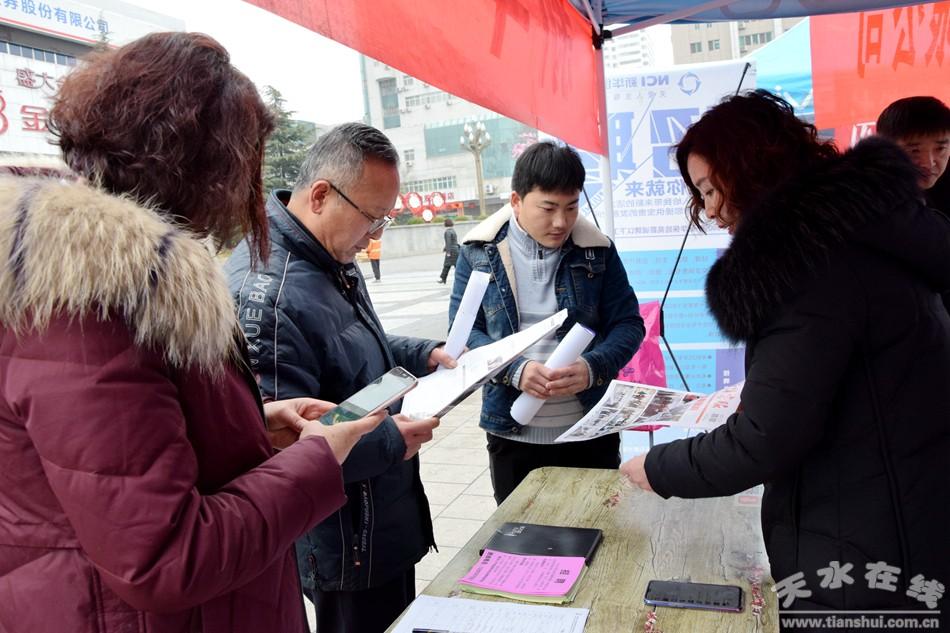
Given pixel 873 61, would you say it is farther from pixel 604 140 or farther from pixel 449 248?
pixel 449 248

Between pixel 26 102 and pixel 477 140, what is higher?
pixel 477 140

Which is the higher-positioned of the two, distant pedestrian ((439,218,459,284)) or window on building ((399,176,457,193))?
window on building ((399,176,457,193))

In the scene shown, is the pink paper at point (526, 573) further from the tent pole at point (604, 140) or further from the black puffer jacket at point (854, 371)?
the tent pole at point (604, 140)

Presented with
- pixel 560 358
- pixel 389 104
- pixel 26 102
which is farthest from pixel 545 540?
pixel 389 104

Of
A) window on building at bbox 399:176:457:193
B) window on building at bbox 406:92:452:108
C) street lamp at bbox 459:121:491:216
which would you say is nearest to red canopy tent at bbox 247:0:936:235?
street lamp at bbox 459:121:491:216

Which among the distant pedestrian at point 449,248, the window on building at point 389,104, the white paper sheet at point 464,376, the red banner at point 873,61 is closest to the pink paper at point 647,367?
the white paper sheet at point 464,376

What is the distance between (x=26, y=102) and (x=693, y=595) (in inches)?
83.7

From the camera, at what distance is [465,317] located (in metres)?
1.95

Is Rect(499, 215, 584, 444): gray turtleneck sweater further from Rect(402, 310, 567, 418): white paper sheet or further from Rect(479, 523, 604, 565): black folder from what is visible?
Rect(479, 523, 604, 565): black folder

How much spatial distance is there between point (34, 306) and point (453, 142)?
23654 millimetres

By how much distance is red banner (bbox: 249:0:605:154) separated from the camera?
1199 mm

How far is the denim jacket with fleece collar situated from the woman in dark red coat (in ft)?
4.51

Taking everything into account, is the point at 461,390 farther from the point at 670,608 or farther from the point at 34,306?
the point at 34,306
